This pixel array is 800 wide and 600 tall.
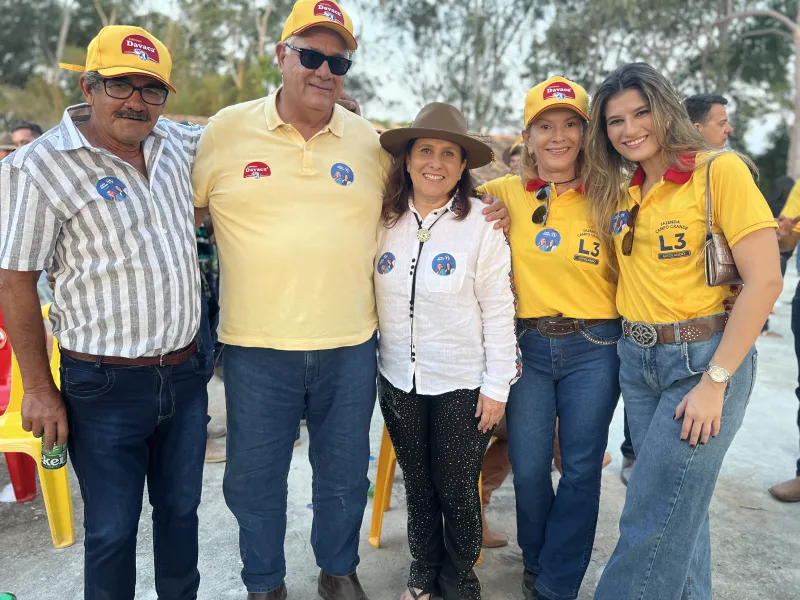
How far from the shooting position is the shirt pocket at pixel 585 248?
8.34 feet

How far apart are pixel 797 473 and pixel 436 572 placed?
2.54 m

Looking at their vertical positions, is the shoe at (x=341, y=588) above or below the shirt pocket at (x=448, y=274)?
below

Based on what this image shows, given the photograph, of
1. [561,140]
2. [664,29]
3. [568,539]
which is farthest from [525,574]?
[664,29]

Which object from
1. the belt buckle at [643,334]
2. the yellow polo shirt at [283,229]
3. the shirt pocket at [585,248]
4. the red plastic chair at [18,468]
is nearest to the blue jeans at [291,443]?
the yellow polo shirt at [283,229]

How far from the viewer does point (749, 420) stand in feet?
16.8

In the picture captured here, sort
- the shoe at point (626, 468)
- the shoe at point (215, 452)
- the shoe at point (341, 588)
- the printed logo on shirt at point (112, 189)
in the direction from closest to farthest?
the printed logo on shirt at point (112, 189)
the shoe at point (341, 588)
the shoe at point (626, 468)
the shoe at point (215, 452)

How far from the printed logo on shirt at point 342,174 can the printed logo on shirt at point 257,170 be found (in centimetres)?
26

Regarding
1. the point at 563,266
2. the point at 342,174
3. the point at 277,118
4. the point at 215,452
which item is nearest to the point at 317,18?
the point at 277,118

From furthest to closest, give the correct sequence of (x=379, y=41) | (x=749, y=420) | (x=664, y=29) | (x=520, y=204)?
(x=379, y=41), (x=664, y=29), (x=749, y=420), (x=520, y=204)

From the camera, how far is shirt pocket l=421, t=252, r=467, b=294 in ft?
8.21

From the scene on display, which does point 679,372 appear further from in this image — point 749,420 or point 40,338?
point 749,420

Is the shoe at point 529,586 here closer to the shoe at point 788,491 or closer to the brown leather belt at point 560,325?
the brown leather belt at point 560,325

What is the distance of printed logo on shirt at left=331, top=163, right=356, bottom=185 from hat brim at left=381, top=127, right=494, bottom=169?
0.21 m

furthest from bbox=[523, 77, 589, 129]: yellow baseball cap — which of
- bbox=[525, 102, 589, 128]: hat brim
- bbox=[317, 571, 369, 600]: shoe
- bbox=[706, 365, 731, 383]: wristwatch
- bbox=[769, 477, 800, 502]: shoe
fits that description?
bbox=[769, 477, 800, 502]: shoe
